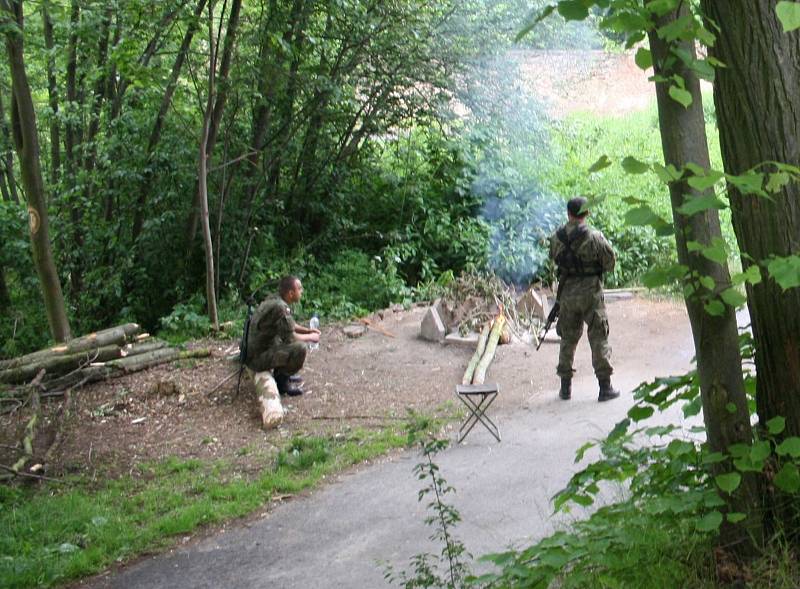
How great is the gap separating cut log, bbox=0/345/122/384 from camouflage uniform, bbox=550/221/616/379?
5.92 metres

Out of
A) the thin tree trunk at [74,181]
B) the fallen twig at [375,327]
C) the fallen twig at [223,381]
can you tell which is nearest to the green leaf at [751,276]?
the fallen twig at [223,381]

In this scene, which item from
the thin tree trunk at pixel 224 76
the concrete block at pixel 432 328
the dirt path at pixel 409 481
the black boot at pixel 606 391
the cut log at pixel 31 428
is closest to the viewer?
the dirt path at pixel 409 481

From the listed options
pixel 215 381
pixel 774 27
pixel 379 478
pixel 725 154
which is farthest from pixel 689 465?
pixel 215 381

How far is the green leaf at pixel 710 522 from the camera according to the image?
322 centimetres

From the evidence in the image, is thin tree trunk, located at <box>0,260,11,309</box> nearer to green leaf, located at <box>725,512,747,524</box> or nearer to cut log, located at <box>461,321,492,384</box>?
cut log, located at <box>461,321,492,384</box>

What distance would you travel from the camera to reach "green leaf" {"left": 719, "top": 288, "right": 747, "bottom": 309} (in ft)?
9.95

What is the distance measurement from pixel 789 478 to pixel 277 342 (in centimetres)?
768

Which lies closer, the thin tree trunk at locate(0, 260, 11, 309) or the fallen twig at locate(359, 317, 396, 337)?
the fallen twig at locate(359, 317, 396, 337)

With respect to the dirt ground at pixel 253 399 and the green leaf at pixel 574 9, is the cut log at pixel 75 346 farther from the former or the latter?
the green leaf at pixel 574 9

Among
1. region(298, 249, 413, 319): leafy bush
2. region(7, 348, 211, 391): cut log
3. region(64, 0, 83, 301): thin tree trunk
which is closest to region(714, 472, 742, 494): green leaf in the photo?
region(7, 348, 211, 391): cut log

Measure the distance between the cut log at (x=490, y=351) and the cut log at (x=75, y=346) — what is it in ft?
15.9

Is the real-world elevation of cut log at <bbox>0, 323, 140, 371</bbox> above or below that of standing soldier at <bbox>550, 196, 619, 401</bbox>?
below

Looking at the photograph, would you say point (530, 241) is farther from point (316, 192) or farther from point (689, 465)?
point (689, 465)

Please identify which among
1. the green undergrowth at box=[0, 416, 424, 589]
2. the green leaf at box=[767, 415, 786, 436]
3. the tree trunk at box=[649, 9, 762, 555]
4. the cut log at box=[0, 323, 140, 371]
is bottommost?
the green undergrowth at box=[0, 416, 424, 589]
